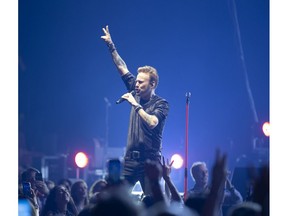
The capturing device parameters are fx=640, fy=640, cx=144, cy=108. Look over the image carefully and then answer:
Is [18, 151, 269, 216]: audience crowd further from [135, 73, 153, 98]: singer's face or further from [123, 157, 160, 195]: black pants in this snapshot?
[135, 73, 153, 98]: singer's face

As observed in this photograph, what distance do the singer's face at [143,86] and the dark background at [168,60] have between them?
589 mm

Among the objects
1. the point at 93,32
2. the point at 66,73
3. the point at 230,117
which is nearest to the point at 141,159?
the point at 93,32

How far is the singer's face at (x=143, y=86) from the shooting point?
6332mm

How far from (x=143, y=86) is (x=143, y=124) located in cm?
39

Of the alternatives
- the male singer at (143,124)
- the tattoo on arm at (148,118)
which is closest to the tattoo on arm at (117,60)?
the male singer at (143,124)

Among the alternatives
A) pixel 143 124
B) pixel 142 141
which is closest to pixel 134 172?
pixel 142 141

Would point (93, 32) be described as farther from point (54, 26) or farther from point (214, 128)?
point (214, 128)

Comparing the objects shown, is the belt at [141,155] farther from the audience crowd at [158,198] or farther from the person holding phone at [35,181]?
the person holding phone at [35,181]

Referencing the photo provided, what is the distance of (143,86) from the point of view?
20.8 ft

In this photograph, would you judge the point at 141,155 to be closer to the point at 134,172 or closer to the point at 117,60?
the point at 134,172

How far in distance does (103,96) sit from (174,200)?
5.94 meters

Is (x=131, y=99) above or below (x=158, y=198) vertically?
above

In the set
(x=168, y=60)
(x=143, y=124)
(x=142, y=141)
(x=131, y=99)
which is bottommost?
(x=142, y=141)

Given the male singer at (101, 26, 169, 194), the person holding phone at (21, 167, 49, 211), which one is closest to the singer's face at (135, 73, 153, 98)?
the male singer at (101, 26, 169, 194)
